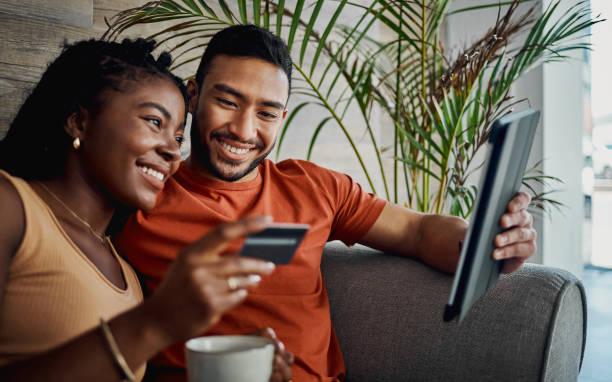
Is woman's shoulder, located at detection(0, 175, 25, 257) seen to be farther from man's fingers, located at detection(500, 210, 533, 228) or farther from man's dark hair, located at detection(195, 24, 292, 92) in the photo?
man's fingers, located at detection(500, 210, 533, 228)

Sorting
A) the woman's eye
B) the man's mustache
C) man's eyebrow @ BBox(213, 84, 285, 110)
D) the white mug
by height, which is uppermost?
man's eyebrow @ BBox(213, 84, 285, 110)

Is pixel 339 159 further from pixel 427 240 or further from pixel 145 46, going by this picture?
pixel 145 46

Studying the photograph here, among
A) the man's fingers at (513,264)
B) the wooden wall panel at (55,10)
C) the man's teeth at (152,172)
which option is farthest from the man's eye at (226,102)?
the man's fingers at (513,264)

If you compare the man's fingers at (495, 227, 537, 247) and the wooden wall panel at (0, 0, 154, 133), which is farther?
the wooden wall panel at (0, 0, 154, 133)

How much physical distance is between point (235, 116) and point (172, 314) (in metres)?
0.75

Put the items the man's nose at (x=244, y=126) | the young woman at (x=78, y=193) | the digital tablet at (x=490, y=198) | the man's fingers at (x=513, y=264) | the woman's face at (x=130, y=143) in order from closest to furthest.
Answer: the digital tablet at (x=490, y=198), the young woman at (x=78, y=193), the woman's face at (x=130, y=143), the man's fingers at (x=513, y=264), the man's nose at (x=244, y=126)

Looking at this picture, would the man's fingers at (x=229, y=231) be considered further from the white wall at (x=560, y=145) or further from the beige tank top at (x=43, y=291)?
the white wall at (x=560, y=145)

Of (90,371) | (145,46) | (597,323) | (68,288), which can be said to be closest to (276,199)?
(145,46)

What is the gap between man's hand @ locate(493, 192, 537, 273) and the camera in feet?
3.20

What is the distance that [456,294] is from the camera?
2.53 feet

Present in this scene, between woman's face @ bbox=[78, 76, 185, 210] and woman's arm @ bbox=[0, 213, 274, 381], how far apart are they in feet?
1.14

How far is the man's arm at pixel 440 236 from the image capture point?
1004 millimetres

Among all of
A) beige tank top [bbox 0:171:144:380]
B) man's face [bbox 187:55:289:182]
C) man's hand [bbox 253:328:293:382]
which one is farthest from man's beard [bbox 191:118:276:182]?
man's hand [bbox 253:328:293:382]

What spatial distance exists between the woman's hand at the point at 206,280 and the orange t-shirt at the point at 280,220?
578 millimetres
